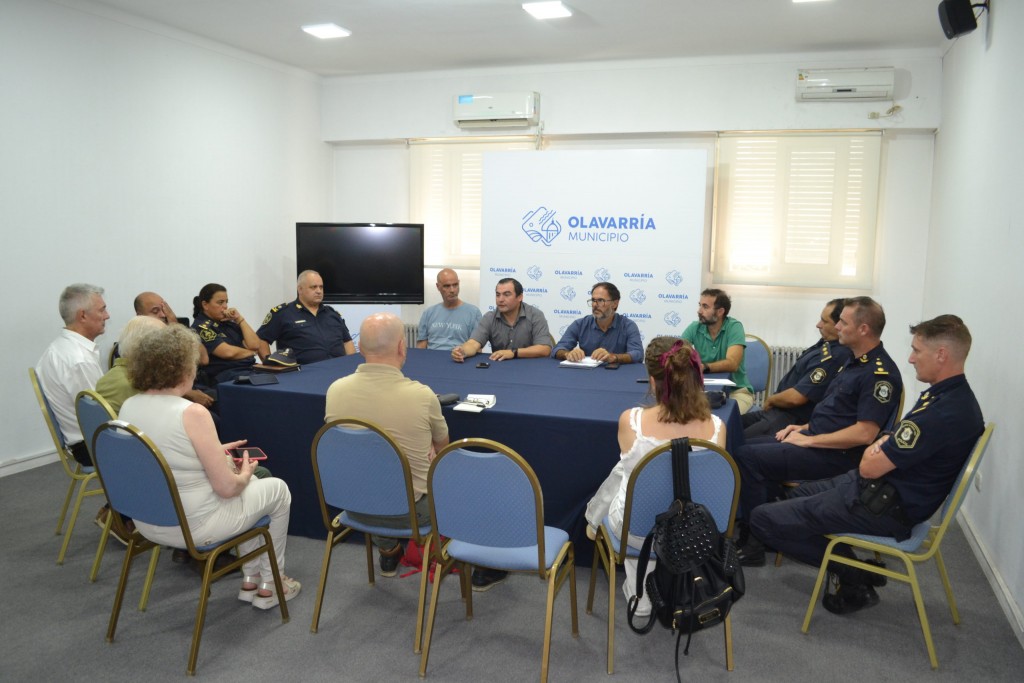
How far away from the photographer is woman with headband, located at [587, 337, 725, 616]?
8.38 ft

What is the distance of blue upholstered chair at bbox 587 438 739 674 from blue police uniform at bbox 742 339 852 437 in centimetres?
165

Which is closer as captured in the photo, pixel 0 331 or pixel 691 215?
pixel 0 331

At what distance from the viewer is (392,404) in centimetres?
280

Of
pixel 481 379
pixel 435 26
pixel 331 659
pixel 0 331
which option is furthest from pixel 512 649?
pixel 435 26

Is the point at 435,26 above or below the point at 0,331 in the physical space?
above

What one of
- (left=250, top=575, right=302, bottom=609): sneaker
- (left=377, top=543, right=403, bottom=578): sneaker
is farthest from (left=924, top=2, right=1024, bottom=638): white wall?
(left=250, top=575, right=302, bottom=609): sneaker

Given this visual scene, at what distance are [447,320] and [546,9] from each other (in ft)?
7.33

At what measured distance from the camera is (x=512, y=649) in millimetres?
2730

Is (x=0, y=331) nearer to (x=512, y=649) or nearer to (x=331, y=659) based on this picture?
(x=331, y=659)

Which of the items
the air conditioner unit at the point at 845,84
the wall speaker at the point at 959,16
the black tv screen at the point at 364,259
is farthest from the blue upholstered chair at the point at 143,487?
the air conditioner unit at the point at 845,84

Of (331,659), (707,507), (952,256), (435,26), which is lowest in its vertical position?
(331,659)

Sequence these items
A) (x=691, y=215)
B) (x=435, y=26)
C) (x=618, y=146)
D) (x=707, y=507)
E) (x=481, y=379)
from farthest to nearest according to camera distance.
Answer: (x=618, y=146) < (x=691, y=215) < (x=435, y=26) < (x=481, y=379) < (x=707, y=507)

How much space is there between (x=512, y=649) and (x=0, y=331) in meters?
3.80

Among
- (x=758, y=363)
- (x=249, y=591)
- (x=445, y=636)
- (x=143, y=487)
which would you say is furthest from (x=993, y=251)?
(x=143, y=487)
